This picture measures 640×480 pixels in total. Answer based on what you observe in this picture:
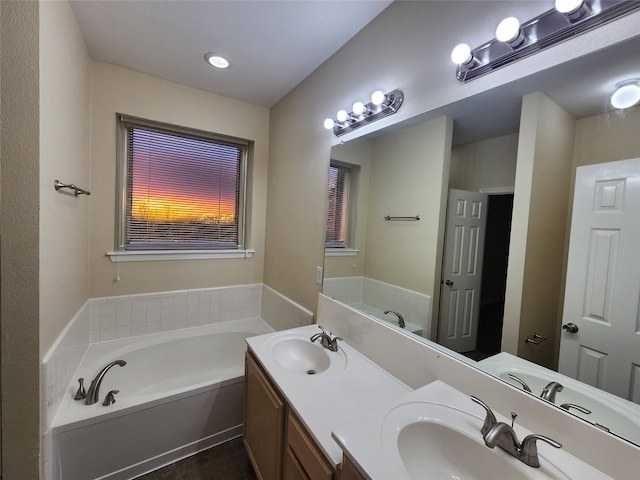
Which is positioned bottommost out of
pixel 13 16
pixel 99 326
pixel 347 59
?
pixel 99 326

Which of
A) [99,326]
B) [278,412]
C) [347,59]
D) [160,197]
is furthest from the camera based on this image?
[160,197]

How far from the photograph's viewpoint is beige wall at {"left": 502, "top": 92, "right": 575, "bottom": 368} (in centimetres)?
86

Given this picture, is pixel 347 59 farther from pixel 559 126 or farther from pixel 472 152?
pixel 559 126

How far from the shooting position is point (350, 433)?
0.79 meters

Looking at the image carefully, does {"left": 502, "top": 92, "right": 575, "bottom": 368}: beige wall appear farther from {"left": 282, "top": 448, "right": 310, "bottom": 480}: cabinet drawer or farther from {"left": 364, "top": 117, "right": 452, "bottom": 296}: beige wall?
{"left": 282, "top": 448, "right": 310, "bottom": 480}: cabinet drawer

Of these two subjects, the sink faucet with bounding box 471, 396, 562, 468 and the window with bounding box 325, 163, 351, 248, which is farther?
the window with bounding box 325, 163, 351, 248

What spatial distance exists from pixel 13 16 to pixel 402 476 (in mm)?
2117

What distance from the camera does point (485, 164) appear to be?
3.45 feet

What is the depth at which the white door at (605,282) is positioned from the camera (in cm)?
72

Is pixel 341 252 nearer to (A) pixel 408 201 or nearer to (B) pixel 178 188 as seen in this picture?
(A) pixel 408 201

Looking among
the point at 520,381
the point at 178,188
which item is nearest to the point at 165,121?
the point at 178,188

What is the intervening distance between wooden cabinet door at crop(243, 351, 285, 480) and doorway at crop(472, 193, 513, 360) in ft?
2.81

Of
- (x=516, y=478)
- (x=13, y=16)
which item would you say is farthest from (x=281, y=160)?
(x=516, y=478)

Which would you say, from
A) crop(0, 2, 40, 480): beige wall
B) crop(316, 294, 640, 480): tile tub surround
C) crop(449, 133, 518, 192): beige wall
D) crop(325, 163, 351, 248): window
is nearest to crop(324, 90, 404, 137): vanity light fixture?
crop(325, 163, 351, 248): window
